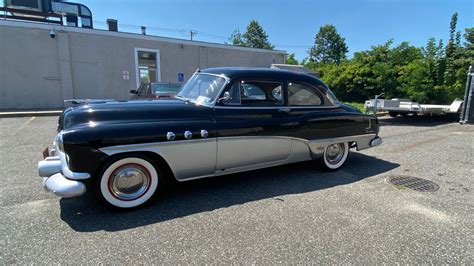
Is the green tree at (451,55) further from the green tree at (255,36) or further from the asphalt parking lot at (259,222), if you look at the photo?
the green tree at (255,36)

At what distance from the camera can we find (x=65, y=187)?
2.77 metres

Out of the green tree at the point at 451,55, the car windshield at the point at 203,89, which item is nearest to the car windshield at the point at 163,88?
the car windshield at the point at 203,89

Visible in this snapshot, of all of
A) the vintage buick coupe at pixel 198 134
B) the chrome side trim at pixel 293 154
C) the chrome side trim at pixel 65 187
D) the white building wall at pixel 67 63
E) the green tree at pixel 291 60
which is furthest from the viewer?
the green tree at pixel 291 60

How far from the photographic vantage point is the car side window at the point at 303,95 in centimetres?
420

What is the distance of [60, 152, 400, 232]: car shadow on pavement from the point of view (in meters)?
2.98

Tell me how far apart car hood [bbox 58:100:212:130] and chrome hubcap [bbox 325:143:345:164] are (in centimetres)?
235

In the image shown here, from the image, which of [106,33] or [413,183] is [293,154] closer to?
[413,183]

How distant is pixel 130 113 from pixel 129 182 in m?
0.81

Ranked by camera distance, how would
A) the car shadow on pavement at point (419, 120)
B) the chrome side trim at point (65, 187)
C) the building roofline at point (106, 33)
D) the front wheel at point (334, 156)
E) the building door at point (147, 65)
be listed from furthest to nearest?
the building door at point (147, 65), the building roofline at point (106, 33), the car shadow on pavement at point (419, 120), the front wheel at point (334, 156), the chrome side trim at point (65, 187)

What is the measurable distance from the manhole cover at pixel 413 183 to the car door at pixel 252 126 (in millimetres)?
1756

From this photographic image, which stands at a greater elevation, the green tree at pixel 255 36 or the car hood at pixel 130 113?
the green tree at pixel 255 36

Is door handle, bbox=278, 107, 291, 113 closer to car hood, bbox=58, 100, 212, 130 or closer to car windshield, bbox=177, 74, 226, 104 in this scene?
car windshield, bbox=177, 74, 226, 104

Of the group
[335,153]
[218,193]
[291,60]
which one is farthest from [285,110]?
[291,60]

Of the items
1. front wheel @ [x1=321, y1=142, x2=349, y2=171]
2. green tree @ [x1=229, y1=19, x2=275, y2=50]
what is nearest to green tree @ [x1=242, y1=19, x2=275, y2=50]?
green tree @ [x1=229, y1=19, x2=275, y2=50]
